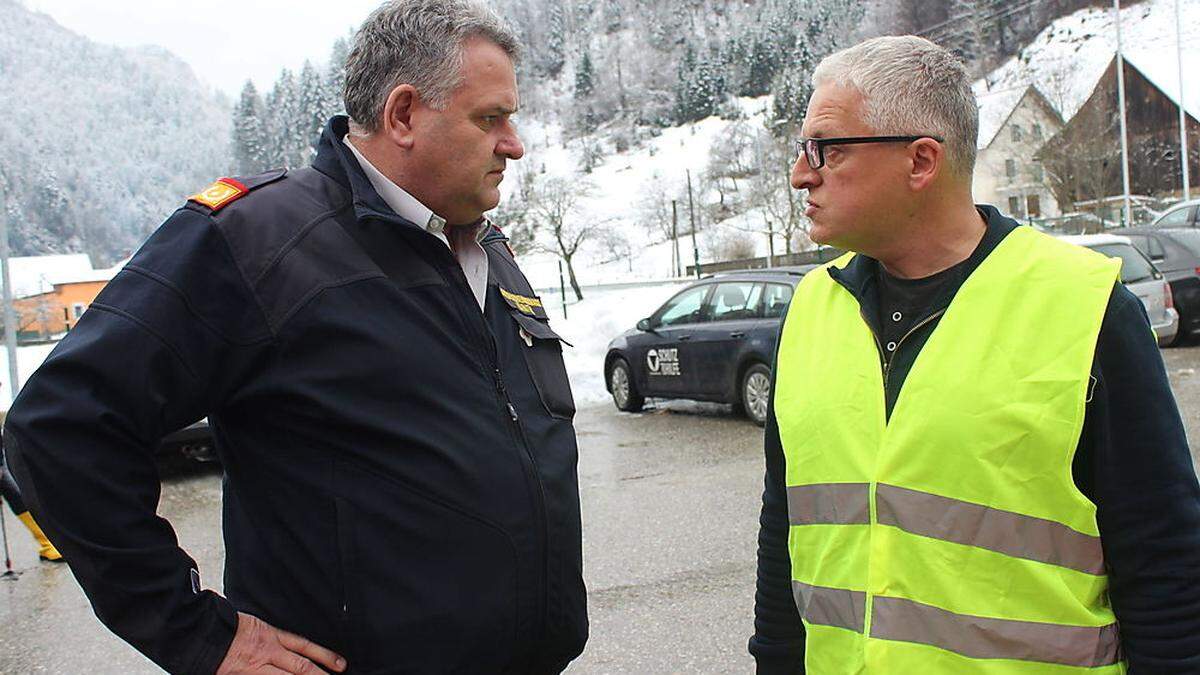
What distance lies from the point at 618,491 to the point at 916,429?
6138 mm

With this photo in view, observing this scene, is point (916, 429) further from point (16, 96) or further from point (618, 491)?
point (16, 96)

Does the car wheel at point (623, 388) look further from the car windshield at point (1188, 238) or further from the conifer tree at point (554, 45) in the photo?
the conifer tree at point (554, 45)

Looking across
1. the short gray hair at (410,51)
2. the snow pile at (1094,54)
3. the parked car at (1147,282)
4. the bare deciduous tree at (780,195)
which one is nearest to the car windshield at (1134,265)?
the parked car at (1147,282)

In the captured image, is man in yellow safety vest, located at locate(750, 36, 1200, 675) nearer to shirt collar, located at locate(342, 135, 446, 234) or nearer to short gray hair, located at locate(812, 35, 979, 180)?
short gray hair, located at locate(812, 35, 979, 180)

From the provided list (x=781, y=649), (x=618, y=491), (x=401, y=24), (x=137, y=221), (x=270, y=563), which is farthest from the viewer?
(x=137, y=221)

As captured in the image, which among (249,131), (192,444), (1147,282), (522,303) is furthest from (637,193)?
(522,303)

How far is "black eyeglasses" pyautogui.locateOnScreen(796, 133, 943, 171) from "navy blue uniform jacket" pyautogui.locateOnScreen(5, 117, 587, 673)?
755 mm

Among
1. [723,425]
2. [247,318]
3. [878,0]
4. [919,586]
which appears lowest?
[723,425]

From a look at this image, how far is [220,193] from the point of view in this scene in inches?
71.1

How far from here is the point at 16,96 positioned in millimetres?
131500

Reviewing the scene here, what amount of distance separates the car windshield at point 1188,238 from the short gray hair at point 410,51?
14052 millimetres

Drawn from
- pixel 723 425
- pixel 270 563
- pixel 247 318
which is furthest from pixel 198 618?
pixel 723 425

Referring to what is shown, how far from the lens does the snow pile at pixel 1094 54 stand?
54312mm

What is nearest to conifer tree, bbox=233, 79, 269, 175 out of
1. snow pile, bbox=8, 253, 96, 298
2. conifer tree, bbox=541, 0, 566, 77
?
snow pile, bbox=8, 253, 96, 298
